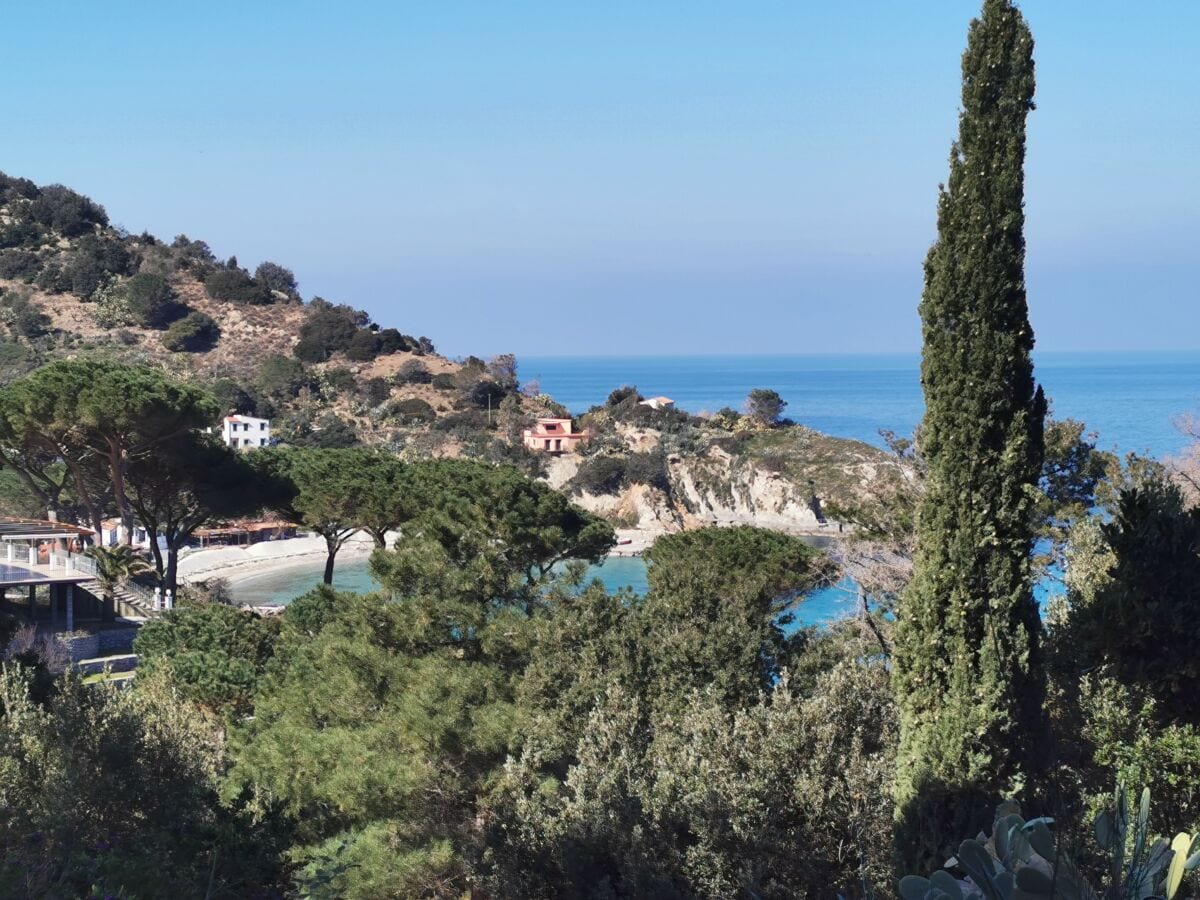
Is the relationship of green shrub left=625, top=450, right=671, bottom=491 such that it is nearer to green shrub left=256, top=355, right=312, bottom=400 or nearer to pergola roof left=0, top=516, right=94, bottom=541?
green shrub left=256, top=355, right=312, bottom=400

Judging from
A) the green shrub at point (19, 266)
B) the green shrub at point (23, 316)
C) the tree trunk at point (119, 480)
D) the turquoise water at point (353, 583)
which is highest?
the green shrub at point (19, 266)

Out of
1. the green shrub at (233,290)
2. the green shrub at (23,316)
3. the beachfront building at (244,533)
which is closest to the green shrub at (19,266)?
the green shrub at (23,316)

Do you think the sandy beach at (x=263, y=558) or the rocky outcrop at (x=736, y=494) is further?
the rocky outcrop at (x=736, y=494)

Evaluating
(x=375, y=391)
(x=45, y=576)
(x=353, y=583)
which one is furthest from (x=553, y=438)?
(x=45, y=576)

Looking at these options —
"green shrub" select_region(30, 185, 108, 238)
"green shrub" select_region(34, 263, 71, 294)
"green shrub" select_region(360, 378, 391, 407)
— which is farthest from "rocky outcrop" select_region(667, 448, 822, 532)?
"green shrub" select_region(30, 185, 108, 238)

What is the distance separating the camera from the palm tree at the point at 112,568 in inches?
1086

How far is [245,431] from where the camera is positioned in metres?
57.4

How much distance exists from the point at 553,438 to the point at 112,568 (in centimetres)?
3438

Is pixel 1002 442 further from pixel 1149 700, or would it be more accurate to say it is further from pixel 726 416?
pixel 726 416

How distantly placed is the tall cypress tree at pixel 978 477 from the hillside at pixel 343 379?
42.6 meters

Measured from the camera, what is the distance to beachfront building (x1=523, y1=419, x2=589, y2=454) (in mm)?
60719

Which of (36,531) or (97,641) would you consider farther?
(36,531)

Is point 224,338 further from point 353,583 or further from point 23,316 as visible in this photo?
point 353,583

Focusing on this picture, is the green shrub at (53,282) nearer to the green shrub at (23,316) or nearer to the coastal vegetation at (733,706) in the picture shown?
the green shrub at (23,316)
